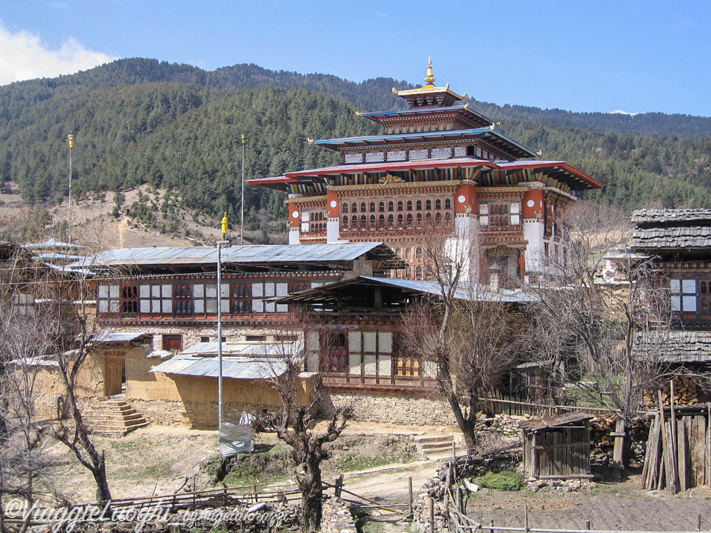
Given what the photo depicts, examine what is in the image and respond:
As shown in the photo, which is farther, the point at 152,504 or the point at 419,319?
the point at 419,319

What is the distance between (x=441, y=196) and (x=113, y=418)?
2416 centimetres

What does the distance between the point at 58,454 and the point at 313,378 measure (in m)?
10.7

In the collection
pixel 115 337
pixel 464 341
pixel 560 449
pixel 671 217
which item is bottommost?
pixel 560 449

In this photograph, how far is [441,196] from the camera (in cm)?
4859

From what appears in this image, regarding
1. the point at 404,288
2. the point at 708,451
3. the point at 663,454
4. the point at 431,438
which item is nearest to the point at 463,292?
the point at 404,288

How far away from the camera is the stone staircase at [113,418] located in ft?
108

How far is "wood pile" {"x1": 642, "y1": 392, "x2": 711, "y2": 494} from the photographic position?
21250mm

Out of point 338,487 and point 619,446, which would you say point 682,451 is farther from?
point 338,487

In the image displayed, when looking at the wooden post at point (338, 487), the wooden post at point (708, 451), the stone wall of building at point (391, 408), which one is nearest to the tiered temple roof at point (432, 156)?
the stone wall of building at point (391, 408)

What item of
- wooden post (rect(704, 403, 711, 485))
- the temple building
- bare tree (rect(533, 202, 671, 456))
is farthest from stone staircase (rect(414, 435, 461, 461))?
the temple building

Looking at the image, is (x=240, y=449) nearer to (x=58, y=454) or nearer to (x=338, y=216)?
(x=58, y=454)

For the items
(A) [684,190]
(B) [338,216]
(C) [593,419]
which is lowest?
(C) [593,419]

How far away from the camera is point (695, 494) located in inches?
821

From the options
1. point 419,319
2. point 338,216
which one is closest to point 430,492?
point 419,319
